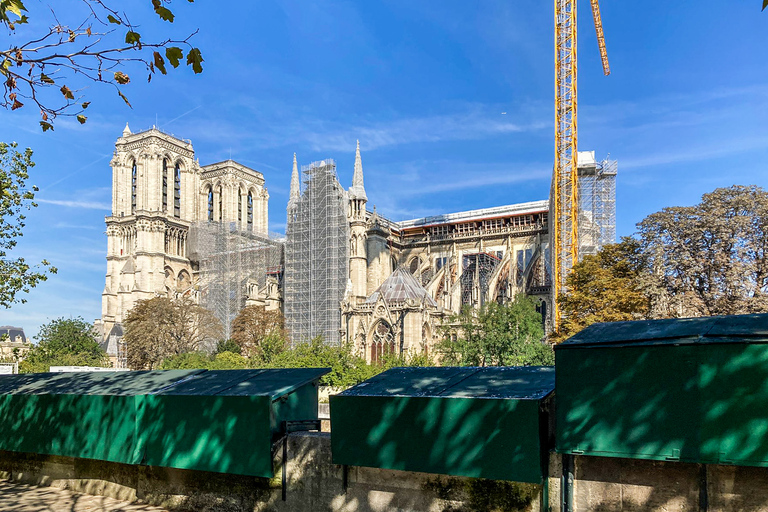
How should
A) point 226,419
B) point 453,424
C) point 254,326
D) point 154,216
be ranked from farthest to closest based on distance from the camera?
point 154,216, point 254,326, point 226,419, point 453,424

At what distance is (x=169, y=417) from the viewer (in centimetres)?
1152

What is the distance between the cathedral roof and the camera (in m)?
57.0

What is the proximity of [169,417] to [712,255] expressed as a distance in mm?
27961

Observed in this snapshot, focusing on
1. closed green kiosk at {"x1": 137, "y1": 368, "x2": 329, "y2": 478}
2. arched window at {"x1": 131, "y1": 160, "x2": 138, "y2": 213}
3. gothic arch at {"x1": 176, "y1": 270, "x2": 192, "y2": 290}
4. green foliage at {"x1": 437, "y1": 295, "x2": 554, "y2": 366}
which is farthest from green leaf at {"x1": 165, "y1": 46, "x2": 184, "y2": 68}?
arched window at {"x1": 131, "y1": 160, "x2": 138, "y2": 213}

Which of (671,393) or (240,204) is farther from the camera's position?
(240,204)

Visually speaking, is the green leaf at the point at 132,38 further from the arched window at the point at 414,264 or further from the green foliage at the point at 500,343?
the arched window at the point at 414,264

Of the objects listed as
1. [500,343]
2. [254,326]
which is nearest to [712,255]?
[500,343]

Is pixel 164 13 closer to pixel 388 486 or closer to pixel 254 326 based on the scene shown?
pixel 388 486

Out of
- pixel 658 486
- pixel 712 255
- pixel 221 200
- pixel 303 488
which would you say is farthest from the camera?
pixel 221 200

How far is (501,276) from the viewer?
67312 millimetres

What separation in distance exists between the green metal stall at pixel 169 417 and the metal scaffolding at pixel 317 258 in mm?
49713

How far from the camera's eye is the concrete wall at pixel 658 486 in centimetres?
754

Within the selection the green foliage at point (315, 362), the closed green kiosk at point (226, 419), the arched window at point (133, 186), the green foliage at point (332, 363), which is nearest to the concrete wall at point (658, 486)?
the closed green kiosk at point (226, 419)

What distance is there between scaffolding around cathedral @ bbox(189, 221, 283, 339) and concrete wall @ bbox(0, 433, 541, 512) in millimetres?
64927
